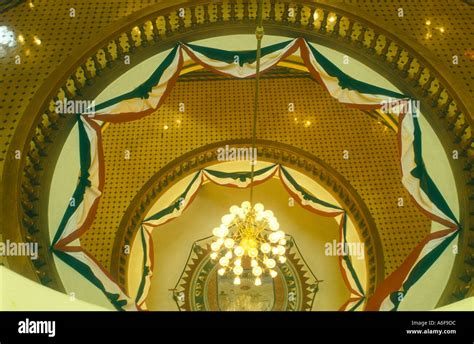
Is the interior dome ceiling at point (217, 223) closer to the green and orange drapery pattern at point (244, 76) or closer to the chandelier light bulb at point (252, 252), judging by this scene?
the chandelier light bulb at point (252, 252)

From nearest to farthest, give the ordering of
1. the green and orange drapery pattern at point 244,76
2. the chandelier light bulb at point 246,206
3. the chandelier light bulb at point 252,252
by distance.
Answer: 1. the green and orange drapery pattern at point 244,76
2. the chandelier light bulb at point 252,252
3. the chandelier light bulb at point 246,206

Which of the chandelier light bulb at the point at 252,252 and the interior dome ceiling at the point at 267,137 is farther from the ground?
the interior dome ceiling at the point at 267,137

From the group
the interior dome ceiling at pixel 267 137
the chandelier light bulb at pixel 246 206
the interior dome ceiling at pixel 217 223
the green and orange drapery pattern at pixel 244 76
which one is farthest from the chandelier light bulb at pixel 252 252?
the interior dome ceiling at pixel 217 223

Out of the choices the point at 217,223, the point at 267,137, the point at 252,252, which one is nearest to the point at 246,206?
the point at 252,252

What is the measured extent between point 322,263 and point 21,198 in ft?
22.6

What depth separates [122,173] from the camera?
363 inches

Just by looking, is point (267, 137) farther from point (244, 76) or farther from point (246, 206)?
point (244, 76)

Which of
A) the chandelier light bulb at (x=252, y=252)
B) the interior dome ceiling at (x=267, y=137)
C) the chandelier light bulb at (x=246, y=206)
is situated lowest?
the chandelier light bulb at (x=252, y=252)

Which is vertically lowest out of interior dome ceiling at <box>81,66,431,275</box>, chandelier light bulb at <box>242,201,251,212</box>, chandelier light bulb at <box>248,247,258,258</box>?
chandelier light bulb at <box>248,247,258,258</box>

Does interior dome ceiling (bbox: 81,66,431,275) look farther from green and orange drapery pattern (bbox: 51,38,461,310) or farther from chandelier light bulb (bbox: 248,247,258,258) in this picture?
green and orange drapery pattern (bbox: 51,38,461,310)

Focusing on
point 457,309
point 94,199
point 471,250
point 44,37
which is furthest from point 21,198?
point 471,250

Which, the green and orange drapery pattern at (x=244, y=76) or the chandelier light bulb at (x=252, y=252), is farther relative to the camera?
the chandelier light bulb at (x=252, y=252)

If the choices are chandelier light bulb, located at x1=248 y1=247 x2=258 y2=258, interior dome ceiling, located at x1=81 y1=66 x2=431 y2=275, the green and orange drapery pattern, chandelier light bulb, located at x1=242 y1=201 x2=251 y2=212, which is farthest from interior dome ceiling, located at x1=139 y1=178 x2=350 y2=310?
the green and orange drapery pattern

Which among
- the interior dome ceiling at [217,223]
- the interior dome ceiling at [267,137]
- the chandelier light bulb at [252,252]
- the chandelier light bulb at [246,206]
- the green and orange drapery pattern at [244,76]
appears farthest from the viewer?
the interior dome ceiling at [217,223]
